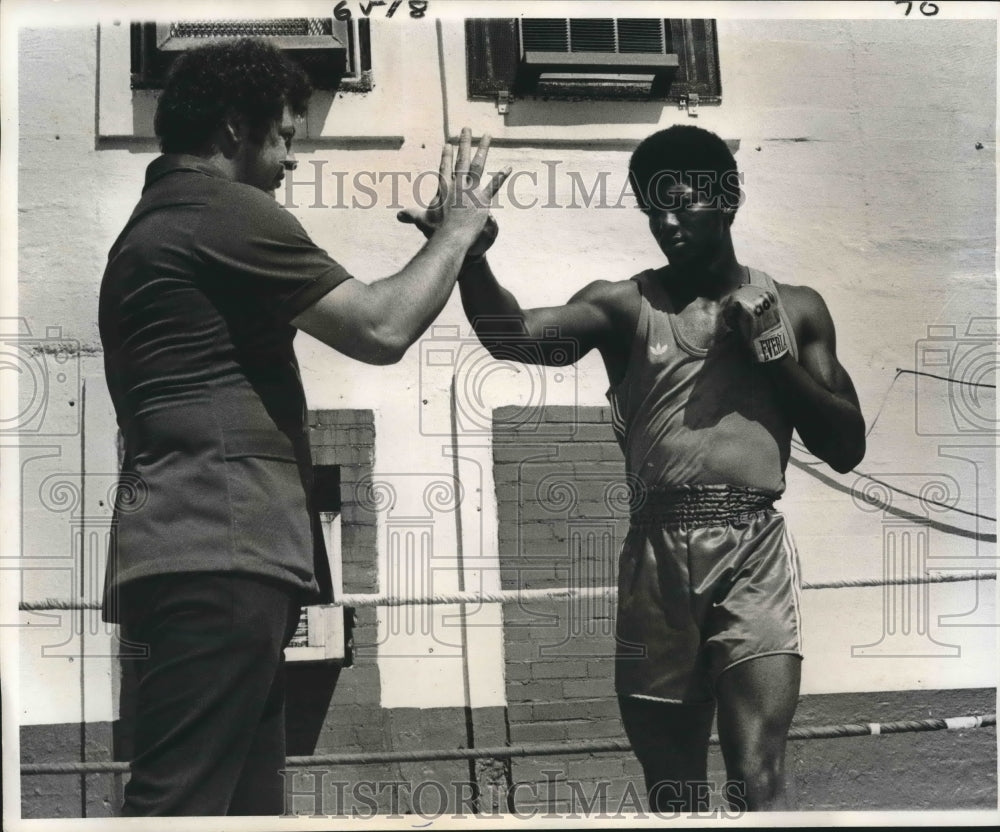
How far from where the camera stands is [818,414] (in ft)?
10.8

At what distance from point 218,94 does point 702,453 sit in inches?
52.5

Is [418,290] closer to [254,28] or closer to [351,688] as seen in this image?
[254,28]

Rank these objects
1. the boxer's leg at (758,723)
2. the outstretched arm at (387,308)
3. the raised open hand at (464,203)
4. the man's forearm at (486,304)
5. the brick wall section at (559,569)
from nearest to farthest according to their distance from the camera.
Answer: the outstretched arm at (387,308), the raised open hand at (464,203), the boxer's leg at (758,723), the man's forearm at (486,304), the brick wall section at (559,569)

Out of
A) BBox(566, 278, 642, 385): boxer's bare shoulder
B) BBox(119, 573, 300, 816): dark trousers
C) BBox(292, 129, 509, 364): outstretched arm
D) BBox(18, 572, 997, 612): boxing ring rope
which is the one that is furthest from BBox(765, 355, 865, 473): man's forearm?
BBox(119, 573, 300, 816): dark trousers

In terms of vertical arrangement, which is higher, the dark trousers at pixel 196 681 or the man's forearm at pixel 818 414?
the man's forearm at pixel 818 414

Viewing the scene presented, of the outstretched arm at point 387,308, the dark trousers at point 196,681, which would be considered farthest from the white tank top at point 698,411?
the dark trousers at point 196,681

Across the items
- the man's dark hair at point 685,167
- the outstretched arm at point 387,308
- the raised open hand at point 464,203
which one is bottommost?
the outstretched arm at point 387,308

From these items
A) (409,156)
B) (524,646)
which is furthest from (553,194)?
(524,646)

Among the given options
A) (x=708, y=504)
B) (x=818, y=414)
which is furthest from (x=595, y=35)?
(x=708, y=504)

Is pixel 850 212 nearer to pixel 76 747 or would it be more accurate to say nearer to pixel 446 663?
pixel 446 663

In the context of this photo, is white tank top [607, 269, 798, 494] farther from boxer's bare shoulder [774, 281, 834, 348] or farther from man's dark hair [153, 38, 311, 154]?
man's dark hair [153, 38, 311, 154]

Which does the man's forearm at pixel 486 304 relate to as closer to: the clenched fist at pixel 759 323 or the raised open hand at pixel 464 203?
the raised open hand at pixel 464 203

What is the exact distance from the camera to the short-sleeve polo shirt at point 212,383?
2633mm

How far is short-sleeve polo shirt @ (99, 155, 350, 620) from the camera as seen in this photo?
2.63 meters
